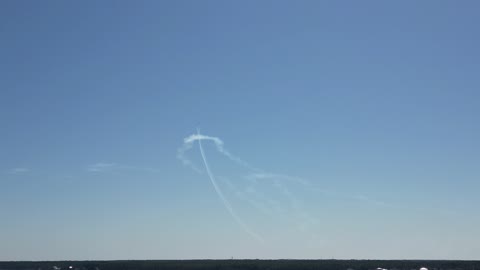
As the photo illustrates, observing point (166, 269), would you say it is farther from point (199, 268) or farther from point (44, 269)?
point (44, 269)

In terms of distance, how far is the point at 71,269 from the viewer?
17012 cm

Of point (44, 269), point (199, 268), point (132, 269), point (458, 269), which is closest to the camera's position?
point (458, 269)

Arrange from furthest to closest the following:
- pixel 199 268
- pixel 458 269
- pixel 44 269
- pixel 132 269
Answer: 1. pixel 44 269
2. pixel 132 269
3. pixel 199 268
4. pixel 458 269

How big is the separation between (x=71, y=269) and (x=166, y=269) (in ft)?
80.4

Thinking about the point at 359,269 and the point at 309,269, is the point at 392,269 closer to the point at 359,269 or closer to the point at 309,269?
the point at 359,269

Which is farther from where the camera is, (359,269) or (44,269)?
(44,269)

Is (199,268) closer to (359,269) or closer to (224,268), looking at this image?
(224,268)

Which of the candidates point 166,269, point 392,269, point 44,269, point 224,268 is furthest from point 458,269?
point 44,269

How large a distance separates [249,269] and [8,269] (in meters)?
82.7

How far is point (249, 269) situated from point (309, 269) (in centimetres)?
1641

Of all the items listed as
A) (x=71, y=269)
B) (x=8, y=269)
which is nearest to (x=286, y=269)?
(x=71, y=269)

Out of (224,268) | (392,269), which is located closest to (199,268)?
(224,268)

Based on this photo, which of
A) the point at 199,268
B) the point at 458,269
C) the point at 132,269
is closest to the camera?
the point at 458,269

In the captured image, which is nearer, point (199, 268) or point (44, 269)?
point (199, 268)
